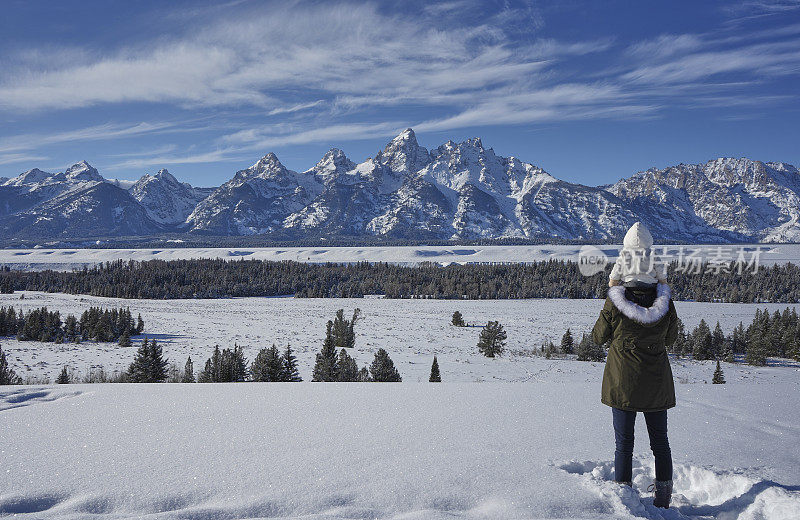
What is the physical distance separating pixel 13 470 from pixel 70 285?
118 m

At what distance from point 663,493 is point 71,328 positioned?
161 feet

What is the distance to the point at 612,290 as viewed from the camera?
3.77 m

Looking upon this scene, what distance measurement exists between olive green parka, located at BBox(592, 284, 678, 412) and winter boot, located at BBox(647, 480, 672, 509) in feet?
1.77

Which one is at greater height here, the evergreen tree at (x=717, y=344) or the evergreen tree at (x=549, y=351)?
the evergreen tree at (x=717, y=344)

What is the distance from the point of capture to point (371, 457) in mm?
3975

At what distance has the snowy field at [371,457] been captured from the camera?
10.4 ft

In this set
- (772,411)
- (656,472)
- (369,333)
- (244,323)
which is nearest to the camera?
(656,472)

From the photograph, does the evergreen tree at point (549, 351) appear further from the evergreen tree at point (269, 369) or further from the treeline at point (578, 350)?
the evergreen tree at point (269, 369)

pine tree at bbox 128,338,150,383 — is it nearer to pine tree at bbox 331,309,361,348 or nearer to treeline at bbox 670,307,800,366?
pine tree at bbox 331,309,361,348

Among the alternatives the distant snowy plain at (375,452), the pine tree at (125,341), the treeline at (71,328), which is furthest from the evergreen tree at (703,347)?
the treeline at (71,328)

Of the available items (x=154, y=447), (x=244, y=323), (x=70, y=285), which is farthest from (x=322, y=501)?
(x=70, y=285)

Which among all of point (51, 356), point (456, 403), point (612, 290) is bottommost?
point (51, 356)

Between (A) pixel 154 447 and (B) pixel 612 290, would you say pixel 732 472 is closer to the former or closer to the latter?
(B) pixel 612 290


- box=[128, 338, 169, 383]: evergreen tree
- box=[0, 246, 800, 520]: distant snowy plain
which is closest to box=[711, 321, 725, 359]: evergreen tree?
box=[0, 246, 800, 520]: distant snowy plain
